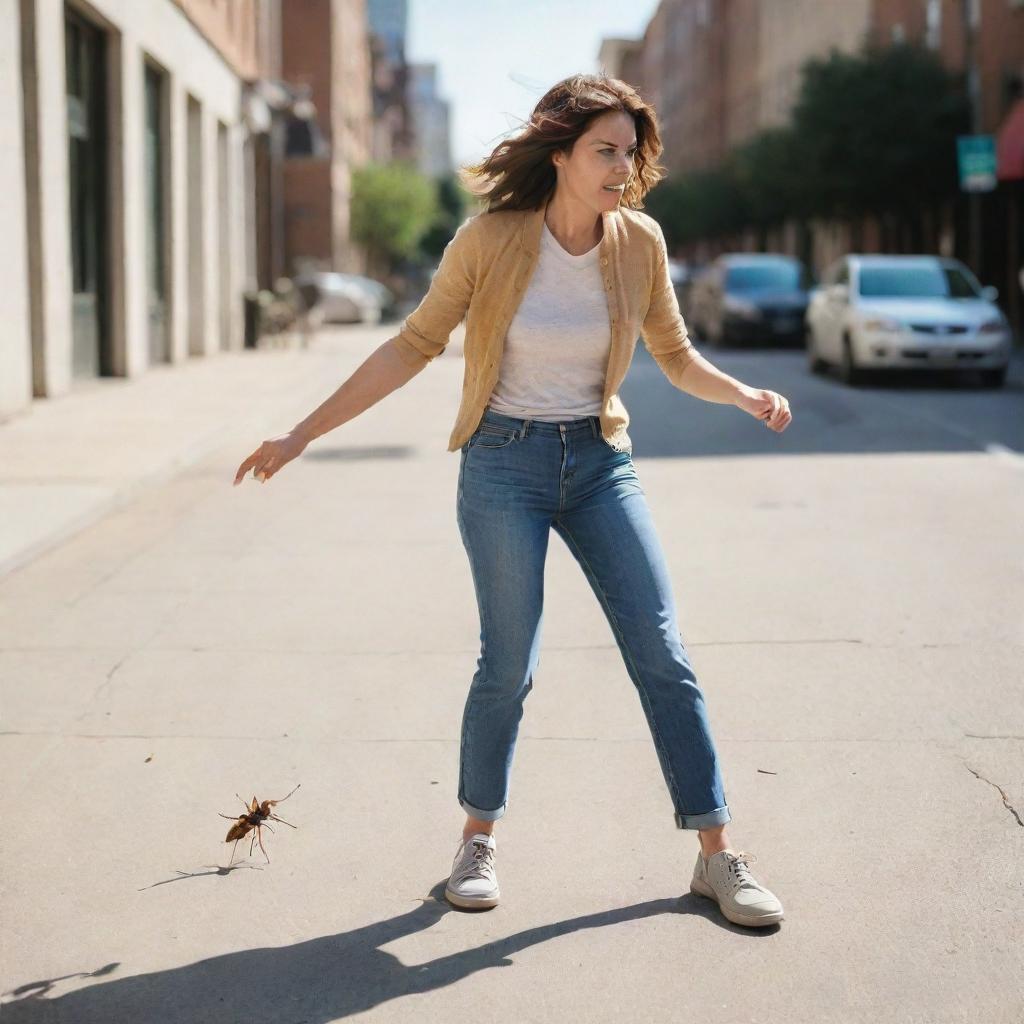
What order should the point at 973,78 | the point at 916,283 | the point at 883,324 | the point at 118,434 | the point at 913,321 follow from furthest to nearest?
the point at 973,78 → the point at 916,283 → the point at 883,324 → the point at 913,321 → the point at 118,434

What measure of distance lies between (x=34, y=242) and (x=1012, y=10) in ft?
85.4

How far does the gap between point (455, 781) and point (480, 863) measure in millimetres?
955

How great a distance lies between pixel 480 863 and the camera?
402cm

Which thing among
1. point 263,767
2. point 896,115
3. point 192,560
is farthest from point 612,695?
point 896,115

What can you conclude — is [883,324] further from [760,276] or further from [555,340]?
[555,340]

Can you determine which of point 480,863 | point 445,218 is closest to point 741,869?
point 480,863

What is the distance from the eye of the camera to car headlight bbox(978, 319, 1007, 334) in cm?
2038

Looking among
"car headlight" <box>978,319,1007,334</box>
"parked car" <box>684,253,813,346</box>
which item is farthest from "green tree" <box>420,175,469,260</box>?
"car headlight" <box>978,319,1007,334</box>

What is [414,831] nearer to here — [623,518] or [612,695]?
[623,518]

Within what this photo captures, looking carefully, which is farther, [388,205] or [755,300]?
[388,205]

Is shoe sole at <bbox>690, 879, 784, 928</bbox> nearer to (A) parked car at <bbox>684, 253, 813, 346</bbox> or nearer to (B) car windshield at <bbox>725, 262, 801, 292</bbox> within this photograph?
(A) parked car at <bbox>684, 253, 813, 346</bbox>

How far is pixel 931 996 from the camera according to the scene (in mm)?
3391

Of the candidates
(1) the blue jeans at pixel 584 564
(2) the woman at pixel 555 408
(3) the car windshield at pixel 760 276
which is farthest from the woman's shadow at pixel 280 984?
(3) the car windshield at pixel 760 276

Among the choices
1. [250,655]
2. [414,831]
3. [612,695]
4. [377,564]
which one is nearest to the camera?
[414,831]
